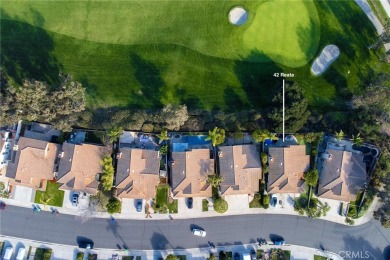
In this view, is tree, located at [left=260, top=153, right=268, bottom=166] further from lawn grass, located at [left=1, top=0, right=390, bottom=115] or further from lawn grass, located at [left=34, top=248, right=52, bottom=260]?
lawn grass, located at [left=34, top=248, right=52, bottom=260]

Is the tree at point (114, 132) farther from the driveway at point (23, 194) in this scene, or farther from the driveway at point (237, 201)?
the driveway at point (237, 201)

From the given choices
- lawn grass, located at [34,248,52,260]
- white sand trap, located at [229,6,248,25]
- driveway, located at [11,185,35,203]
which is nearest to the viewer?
lawn grass, located at [34,248,52,260]

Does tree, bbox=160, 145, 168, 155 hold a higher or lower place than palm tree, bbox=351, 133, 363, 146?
lower

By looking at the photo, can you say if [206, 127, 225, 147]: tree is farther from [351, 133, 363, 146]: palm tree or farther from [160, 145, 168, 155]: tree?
[351, 133, 363, 146]: palm tree

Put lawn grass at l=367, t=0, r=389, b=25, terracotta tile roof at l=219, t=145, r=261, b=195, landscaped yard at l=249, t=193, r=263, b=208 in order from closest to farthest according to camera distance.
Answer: terracotta tile roof at l=219, t=145, r=261, b=195
landscaped yard at l=249, t=193, r=263, b=208
lawn grass at l=367, t=0, r=389, b=25

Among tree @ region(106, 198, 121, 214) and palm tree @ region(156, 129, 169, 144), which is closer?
tree @ region(106, 198, 121, 214)

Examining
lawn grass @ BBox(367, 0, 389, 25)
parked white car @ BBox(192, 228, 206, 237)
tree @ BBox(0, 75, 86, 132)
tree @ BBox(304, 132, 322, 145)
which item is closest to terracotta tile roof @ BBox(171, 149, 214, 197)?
parked white car @ BBox(192, 228, 206, 237)

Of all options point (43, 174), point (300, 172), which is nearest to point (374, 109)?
point (300, 172)

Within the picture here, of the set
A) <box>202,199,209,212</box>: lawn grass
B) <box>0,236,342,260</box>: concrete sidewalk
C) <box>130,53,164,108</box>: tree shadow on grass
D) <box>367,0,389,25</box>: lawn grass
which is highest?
<box>367,0,389,25</box>: lawn grass

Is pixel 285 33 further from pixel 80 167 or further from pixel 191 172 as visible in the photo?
pixel 80 167

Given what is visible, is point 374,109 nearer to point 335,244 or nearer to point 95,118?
point 335,244

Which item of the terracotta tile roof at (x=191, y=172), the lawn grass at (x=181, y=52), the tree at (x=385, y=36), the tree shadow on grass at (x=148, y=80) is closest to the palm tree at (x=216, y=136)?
the terracotta tile roof at (x=191, y=172)
